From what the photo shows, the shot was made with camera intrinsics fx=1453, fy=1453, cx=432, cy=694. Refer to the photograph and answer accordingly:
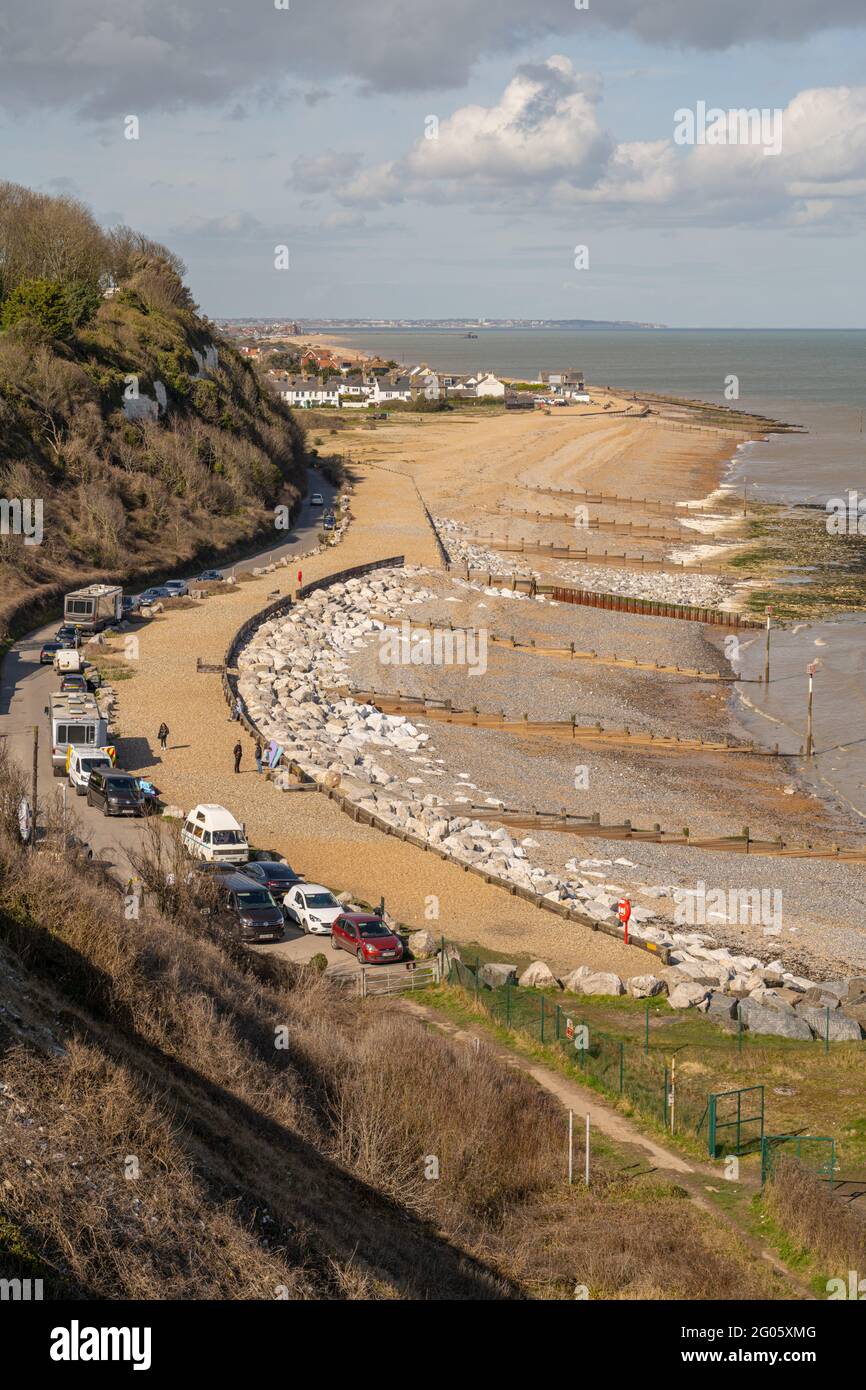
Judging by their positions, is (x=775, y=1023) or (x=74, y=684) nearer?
(x=775, y=1023)

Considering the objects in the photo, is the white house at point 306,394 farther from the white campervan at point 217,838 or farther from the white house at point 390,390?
the white campervan at point 217,838

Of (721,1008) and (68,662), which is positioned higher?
(68,662)

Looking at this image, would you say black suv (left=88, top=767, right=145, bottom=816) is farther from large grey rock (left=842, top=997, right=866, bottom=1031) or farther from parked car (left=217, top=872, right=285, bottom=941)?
large grey rock (left=842, top=997, right=866, bottom=1031)

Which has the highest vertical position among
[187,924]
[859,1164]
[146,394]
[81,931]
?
[146,394]

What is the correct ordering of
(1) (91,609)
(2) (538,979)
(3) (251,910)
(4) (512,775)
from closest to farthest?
1. (2) (538,979)
2. (3) (251,910)
3. (4) (512,775)
4. (1) (91,609)

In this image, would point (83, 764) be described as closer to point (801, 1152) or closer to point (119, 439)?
point (801, 1152)

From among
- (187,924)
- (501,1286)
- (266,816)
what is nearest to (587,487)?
(266,816)

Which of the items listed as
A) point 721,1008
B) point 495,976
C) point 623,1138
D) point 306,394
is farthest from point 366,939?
point 306,394

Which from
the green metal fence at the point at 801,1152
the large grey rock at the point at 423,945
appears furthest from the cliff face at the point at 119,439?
the green metal fence at the point at 801,1152
